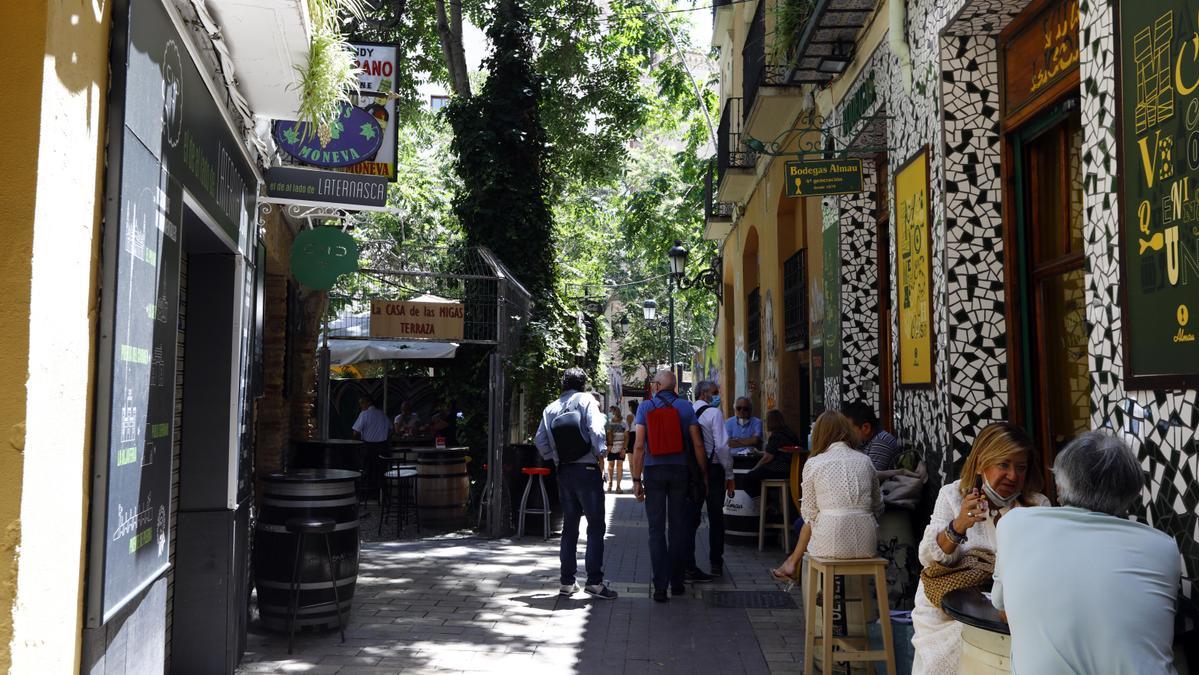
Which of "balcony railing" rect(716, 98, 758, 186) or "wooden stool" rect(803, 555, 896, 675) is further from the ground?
"balcony railing" rect(716, 98, 758, 186)

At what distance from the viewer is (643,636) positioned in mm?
7398

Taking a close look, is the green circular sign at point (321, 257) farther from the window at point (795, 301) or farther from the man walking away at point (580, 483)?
the window at point (795, 301)

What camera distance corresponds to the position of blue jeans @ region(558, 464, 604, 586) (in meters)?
8.69

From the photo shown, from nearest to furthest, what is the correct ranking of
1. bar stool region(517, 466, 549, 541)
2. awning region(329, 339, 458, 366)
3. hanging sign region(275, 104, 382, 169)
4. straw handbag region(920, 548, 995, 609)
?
straw handbag region(920, 548, 995, 609) < hanging sign region(275, 104, 382, 169) < bar stool region(517, 466, 549, 541) < awning region(329, 339, 458, 366)

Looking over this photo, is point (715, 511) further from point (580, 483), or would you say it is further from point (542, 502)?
point (542, 502)

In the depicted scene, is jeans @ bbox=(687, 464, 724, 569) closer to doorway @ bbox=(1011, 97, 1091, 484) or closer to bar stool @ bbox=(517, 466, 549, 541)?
bar stool @ bbox=(517, 466, 549, 541)

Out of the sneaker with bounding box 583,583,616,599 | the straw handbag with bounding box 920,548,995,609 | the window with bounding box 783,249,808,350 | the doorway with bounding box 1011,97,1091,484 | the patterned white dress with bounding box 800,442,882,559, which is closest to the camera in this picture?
the straw handbag with bounding box 920,548,995,609

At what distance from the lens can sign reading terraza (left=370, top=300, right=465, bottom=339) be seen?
38.4 feet

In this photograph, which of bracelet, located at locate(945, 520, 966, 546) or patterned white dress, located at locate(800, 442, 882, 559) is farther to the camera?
patterned white dress, located at locate(800, 442, 882, 559)

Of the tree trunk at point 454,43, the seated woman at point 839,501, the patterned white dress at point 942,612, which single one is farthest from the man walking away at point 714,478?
the tree trunk at point 454,43

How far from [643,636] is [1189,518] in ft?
14.5

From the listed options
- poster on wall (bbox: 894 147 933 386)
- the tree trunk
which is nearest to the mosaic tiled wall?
poster on wall (bbox: 894 147 933 386)

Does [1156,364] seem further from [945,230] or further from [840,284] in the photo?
[840,284]

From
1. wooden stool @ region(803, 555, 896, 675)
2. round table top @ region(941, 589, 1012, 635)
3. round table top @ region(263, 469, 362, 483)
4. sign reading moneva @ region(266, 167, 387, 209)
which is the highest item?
sign reading moneva @ region(266, 167, 387, 209)
